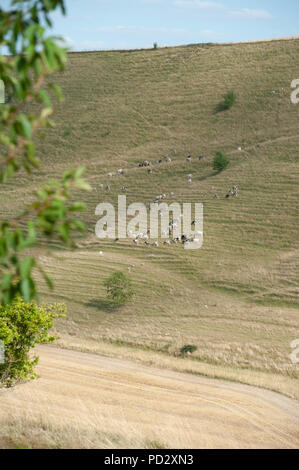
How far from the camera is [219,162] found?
190 ft

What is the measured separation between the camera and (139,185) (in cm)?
5794

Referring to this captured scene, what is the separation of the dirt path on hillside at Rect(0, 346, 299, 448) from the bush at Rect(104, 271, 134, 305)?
8402 mm

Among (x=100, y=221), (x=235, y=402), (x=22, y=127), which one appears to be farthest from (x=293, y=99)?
(x=22, y=127)

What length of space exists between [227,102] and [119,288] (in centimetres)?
4180

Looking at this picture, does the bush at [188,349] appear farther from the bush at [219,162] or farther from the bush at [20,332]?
the bush at [219,162]

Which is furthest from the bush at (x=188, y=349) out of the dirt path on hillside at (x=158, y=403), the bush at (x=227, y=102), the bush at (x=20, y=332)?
the bush at (x=227, y=102)

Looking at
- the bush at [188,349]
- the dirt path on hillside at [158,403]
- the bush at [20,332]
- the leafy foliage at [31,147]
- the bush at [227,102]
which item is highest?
the bush at [227,102]

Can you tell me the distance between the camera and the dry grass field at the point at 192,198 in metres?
32.5

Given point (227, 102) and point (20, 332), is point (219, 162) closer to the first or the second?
point (227, 102)

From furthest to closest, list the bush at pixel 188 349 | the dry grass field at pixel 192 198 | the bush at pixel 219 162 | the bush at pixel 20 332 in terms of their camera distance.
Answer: the bush at pixel 219 162 < the dry grass field at pixel 192 198 < the bush at pixel 188 349 < the bush at pixel 20 332

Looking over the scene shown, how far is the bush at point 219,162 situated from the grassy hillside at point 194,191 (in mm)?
1192

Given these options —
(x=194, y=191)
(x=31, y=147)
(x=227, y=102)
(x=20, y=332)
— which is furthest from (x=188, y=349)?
(x=227, y=102)

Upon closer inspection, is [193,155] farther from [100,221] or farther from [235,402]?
[235,402]

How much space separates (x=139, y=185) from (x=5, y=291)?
53177 millimetres
